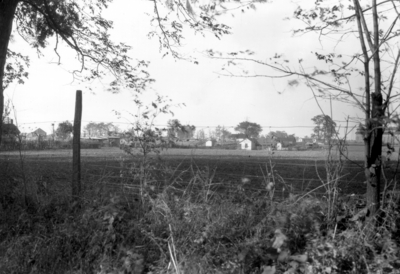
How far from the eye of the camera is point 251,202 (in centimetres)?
541

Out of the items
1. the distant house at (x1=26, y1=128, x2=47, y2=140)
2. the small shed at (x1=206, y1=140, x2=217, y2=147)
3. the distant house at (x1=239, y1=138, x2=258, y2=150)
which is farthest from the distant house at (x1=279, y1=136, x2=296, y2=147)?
the distant house at (x1=26, y1=128, x2=47, y2=140)

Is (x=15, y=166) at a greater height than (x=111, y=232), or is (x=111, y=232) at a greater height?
(x=15, y=166)

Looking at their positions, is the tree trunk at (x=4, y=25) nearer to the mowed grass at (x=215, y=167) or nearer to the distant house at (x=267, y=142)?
the mowed grass at (x=215, y=167)

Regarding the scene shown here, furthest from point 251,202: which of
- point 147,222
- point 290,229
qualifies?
point 147,222

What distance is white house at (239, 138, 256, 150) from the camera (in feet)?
23.0

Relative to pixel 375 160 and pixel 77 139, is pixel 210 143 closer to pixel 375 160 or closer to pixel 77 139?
pixel 77 139

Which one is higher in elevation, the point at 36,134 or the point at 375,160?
the point at 36,134

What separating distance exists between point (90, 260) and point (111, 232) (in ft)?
1.35

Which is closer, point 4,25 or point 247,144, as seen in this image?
point 247,144

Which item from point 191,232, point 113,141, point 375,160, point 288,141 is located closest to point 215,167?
point 288,141

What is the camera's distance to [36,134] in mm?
9148

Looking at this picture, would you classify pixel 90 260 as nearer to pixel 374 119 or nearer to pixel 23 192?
pixel 23 192

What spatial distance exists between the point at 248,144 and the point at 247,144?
0.06 meters

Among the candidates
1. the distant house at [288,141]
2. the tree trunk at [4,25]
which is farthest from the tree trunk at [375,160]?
the tree trunk at [4,25]
